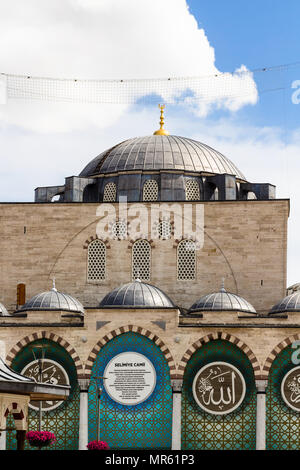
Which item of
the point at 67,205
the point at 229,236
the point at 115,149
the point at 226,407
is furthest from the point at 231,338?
the point at 115,149

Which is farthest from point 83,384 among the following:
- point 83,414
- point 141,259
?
point 141,259

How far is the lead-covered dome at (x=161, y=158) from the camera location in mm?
44053

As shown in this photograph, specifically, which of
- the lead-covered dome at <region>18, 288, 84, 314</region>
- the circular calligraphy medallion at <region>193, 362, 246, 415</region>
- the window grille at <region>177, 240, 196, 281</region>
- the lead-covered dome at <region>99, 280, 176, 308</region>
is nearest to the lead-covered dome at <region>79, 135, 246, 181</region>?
the window grille at <region>177, 240, 196, 281</region>

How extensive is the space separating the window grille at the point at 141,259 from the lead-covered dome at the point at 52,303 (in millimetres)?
3394

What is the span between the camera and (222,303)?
120ft

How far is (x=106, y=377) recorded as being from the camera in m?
35.4

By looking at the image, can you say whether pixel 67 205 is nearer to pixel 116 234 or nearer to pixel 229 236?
pixel 116 234

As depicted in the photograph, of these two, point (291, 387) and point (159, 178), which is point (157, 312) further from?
point (159, 178)

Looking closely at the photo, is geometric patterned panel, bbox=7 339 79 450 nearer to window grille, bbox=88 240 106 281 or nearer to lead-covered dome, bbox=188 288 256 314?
lead-covered dome, bbox=188 288 256 314

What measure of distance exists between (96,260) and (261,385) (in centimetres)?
916

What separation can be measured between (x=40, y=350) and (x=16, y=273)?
5822mm

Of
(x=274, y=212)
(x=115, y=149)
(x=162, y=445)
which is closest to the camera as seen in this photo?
(x=162, y=445)

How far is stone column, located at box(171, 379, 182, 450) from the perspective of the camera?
34.5 metres

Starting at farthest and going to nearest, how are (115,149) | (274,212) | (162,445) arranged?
(115,149) → (274,212) → (162,445)
